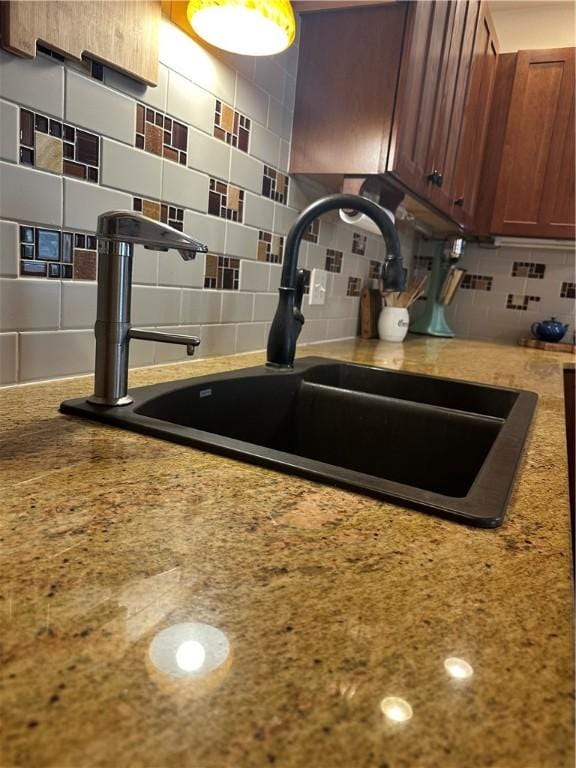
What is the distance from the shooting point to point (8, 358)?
78cm

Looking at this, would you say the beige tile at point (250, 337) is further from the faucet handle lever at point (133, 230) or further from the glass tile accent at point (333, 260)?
the faucet handle lever at point (133, 230)

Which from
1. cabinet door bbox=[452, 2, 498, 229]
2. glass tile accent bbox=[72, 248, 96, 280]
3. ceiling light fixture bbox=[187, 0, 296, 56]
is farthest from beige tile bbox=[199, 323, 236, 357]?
cabinet door bbox=[452, 2, 498, 229]

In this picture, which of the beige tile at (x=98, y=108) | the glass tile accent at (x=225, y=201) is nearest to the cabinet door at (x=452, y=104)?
the glass tile accent at (x=225, y=201)

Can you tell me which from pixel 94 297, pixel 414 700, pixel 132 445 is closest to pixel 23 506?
pixel 132 445

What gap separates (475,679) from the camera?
0.27 metres

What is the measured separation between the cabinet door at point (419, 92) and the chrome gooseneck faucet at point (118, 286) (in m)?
0.85

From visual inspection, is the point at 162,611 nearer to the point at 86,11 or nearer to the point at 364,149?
the point at 86,11

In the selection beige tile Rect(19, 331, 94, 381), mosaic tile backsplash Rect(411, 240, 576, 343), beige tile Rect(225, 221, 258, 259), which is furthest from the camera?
mosaic tile backsplash Rect(411, 240, 576, 343)

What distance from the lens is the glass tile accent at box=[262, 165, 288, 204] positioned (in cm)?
134

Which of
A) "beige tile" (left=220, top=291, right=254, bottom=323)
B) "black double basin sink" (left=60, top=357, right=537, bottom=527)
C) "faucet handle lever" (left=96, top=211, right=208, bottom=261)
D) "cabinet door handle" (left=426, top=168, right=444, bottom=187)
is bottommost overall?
"black double basin sink" (left=60, top=357, right=537, bottom=527)

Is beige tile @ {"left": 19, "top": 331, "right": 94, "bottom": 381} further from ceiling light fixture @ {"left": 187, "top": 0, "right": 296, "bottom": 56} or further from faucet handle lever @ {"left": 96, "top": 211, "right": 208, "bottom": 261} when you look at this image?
ceiling light fixture @ {"left": 187, "top": 0, "right": 296, "bottom": 56}

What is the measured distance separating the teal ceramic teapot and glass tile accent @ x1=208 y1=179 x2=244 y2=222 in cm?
171

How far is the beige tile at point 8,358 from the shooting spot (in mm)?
771

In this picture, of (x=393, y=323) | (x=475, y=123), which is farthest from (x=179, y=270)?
(x=475, y=123)
